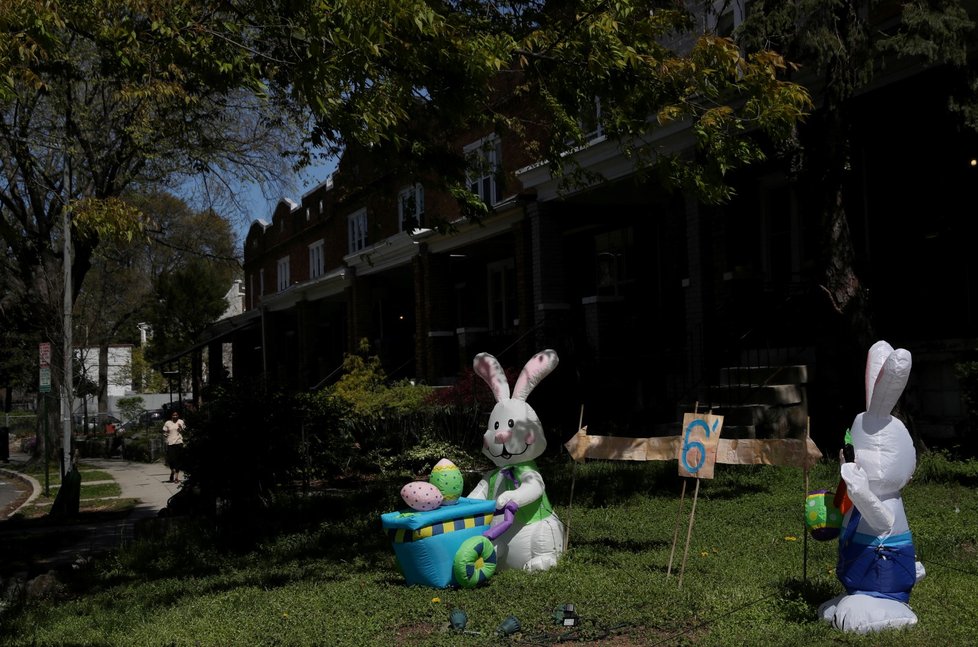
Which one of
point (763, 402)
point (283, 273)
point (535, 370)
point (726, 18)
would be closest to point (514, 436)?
point (535, 370)

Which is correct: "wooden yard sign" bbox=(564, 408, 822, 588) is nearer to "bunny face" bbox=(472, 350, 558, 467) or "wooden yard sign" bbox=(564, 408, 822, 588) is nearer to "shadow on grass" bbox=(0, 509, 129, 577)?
"bunny face" bbox=(472, 350, 558, 467)

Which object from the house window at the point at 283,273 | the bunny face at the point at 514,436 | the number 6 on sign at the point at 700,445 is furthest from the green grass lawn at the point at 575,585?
the house window at the point at 283,273

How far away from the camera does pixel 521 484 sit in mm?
7551

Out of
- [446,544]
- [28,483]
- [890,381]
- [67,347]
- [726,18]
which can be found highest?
[726,18]

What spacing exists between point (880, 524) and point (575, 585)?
246 cm

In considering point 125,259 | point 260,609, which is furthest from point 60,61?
point 125,259

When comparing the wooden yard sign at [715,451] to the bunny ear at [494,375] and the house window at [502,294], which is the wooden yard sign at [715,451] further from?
the house window at [502,294]

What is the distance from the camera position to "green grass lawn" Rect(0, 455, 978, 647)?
5.99 meters

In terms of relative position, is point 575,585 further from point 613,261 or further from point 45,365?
point 613,261

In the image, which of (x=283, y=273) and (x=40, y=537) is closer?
(x=40, y=537)

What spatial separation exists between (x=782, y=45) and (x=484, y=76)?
199 inches

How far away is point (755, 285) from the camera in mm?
14602

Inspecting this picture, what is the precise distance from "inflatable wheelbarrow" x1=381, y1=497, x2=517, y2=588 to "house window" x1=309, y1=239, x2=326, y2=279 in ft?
84.3

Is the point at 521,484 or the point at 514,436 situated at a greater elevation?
the point at 514,436
